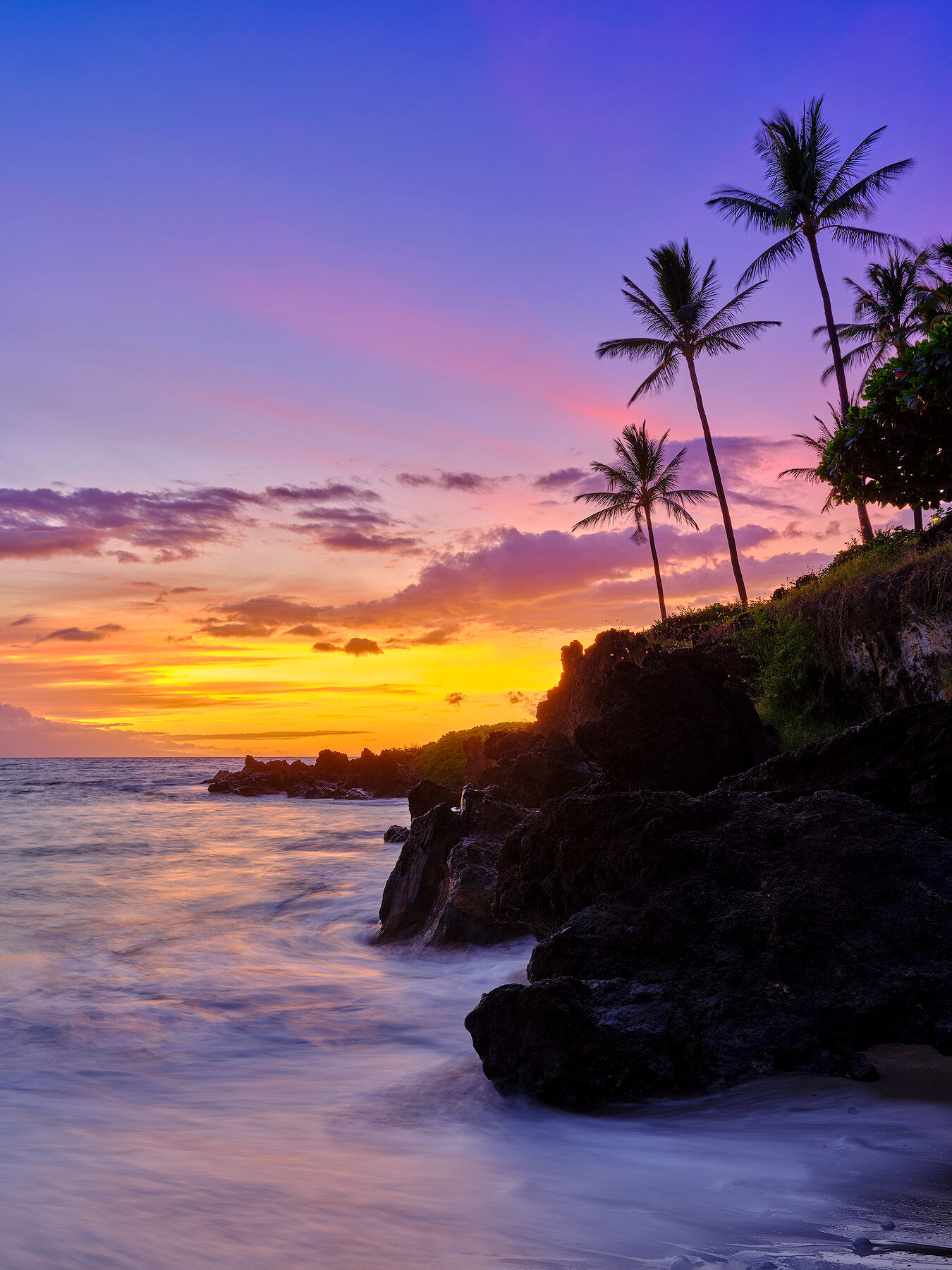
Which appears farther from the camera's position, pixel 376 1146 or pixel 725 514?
pixel 725 514

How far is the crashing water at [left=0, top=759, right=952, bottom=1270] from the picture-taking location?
2748mm

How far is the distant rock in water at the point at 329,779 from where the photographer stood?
148 feet

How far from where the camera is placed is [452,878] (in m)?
8.96

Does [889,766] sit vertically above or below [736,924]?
above

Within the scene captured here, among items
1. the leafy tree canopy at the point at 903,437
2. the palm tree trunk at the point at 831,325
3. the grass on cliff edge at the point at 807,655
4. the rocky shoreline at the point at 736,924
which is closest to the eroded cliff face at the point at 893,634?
the grass on cliff edge at the point at 807,655

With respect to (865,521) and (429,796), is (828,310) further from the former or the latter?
(429,796)

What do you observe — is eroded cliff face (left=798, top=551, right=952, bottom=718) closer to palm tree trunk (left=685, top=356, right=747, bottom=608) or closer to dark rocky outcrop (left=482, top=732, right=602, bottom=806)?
dark rocky outcrop (left=482, top=732, right=602, bottom=806)

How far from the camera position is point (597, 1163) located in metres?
3.46

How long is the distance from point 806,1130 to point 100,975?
8.47 meters

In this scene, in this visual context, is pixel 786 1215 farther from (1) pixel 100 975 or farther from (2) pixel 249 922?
(2) pixel 249 922

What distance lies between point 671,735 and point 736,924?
5941 millimetres

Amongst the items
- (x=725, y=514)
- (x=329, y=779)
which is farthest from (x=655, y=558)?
(x=329, y=779)

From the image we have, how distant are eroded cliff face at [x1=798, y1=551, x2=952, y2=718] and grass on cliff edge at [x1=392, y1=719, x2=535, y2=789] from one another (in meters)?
27.1

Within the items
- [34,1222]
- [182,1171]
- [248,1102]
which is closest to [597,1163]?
[182,1171]
